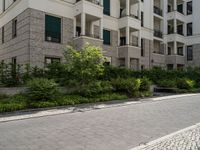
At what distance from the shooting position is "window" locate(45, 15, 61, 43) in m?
21.3

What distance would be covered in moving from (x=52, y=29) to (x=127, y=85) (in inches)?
348

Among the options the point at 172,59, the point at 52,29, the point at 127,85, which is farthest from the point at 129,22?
the point at 172,59

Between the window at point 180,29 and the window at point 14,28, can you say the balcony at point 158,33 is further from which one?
the window at point 14,28

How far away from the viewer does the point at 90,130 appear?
8602 millimetres

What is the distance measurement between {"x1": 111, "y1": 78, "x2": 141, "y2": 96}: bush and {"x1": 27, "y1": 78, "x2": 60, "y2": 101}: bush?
6.50 meters

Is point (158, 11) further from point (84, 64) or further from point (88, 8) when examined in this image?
point (84, 64)

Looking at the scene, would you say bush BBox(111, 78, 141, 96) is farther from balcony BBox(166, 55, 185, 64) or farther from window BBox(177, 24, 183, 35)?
window BBox(177, 24, 183, 35)

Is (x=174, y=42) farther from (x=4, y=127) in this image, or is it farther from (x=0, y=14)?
(x=4, y=127)

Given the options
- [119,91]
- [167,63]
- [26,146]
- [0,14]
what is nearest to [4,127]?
[26,146]

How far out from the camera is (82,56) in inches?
643

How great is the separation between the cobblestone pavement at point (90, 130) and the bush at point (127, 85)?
22.5 feet

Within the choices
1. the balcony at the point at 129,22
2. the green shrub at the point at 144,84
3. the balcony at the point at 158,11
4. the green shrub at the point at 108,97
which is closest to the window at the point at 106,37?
the balcony at the point at 129,22

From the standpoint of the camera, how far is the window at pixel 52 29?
2127 centimetres

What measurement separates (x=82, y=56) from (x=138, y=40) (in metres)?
14.1
